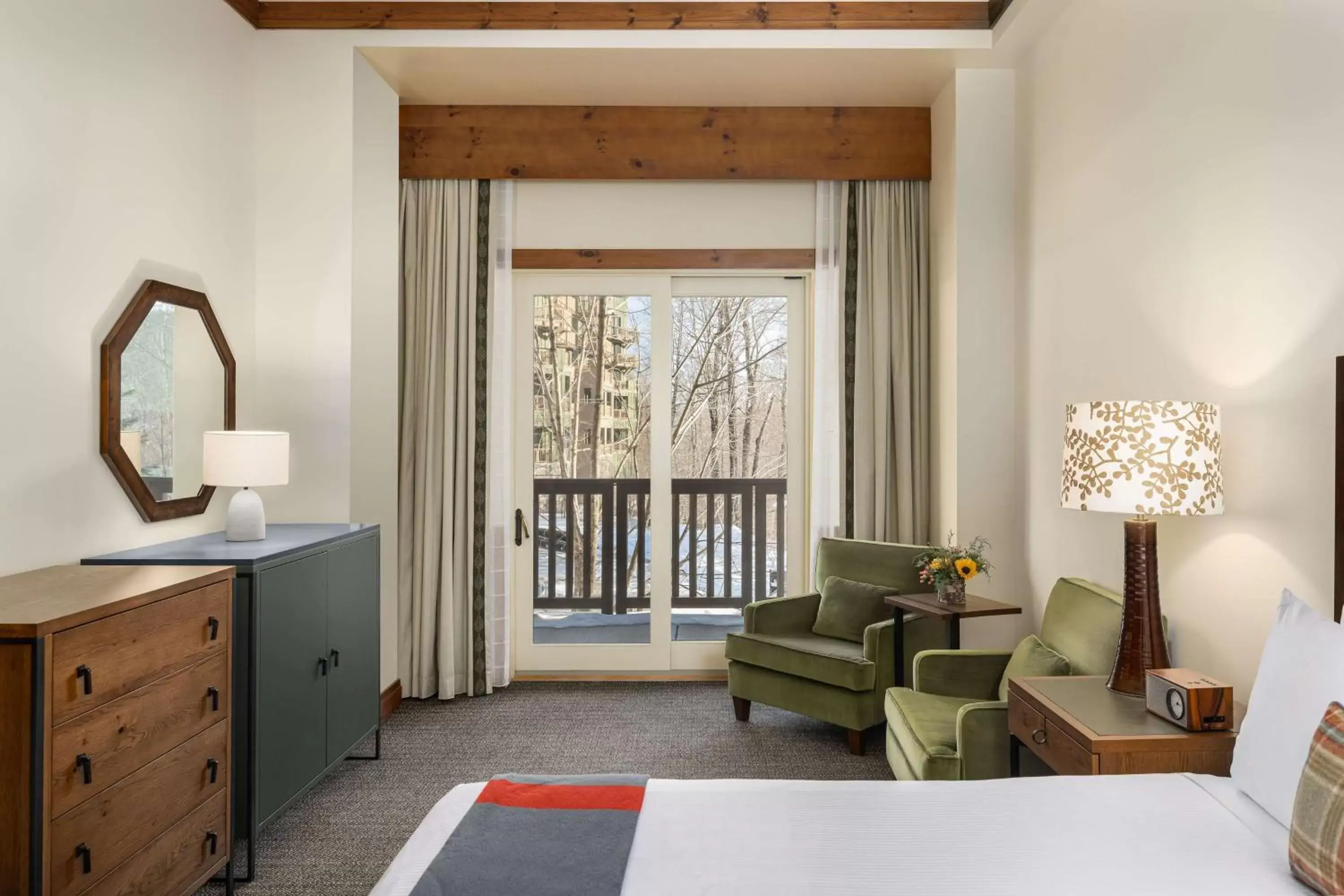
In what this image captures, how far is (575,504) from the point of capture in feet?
14.6

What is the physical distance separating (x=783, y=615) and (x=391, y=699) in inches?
74.4

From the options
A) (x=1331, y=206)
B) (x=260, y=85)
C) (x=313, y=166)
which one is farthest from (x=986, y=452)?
(x=260, y=85)

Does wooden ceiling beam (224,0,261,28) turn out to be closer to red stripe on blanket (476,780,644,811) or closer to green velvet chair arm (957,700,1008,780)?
red stripe on blanket (476,780,644,811)

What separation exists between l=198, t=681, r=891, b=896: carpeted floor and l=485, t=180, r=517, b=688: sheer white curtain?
418mm

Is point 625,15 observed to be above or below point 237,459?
above

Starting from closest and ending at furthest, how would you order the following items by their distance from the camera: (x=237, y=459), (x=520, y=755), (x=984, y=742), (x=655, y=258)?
(x=984, y=742) < (x=237, y=459) < (x=520, y=755) < (x=655, y=258)

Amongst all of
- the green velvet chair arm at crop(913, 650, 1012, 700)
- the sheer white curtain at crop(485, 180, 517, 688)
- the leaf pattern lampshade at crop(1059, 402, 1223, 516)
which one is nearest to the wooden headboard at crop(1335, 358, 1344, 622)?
the leaf pattern lampshade at crop(1059, 402, 1223, 516)

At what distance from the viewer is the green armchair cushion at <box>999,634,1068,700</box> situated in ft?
8.51

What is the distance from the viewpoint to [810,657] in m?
3.49

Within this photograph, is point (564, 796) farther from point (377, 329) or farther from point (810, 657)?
point (377, 329)

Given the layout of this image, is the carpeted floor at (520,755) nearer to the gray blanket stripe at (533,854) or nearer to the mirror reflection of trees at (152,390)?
the gray blanket stripe at (533,854)

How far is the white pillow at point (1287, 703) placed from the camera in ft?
4.69

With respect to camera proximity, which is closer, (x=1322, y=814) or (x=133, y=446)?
(x=1322, y=814)

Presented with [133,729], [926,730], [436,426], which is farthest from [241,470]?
[926,730]
